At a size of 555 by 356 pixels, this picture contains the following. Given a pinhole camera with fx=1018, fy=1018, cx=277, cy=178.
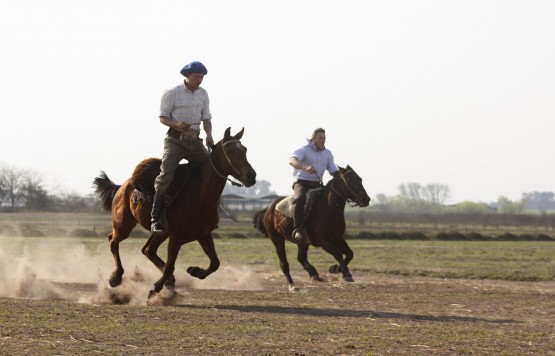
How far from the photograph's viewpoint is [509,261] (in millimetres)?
33062

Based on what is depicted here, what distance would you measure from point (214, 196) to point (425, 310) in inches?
141

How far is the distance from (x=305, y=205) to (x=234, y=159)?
603 cm

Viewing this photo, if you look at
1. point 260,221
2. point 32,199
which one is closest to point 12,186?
point 32,199

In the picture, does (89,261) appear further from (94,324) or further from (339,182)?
(94,324)

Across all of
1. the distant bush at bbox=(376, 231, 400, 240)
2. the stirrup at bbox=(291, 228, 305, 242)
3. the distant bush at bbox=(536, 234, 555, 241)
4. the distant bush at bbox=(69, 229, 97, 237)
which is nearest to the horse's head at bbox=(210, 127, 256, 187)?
the stirrup at bbox=(291, 228, 305, 242)

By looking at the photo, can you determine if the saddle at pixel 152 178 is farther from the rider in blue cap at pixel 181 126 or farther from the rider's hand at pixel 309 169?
the rider's hand at pixel 309 169

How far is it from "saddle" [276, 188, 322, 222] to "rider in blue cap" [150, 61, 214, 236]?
515 cm

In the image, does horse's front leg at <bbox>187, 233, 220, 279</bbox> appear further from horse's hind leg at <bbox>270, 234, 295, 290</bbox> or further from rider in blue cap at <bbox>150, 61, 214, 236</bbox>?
horse's hind leg at <bbox>270, 234, 295, 290</bbox>

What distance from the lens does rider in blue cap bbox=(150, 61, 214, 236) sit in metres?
15.4

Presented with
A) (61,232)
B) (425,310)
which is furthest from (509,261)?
(61,232)

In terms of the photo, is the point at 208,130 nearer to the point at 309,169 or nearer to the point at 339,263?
the point at 309,169

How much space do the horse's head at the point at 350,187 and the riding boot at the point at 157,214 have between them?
561 cm

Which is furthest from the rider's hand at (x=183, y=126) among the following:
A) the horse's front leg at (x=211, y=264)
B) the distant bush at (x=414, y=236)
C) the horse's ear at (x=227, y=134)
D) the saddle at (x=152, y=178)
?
the distant bush at (x=414, y=236)

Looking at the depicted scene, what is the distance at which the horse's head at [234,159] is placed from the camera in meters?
14.7
